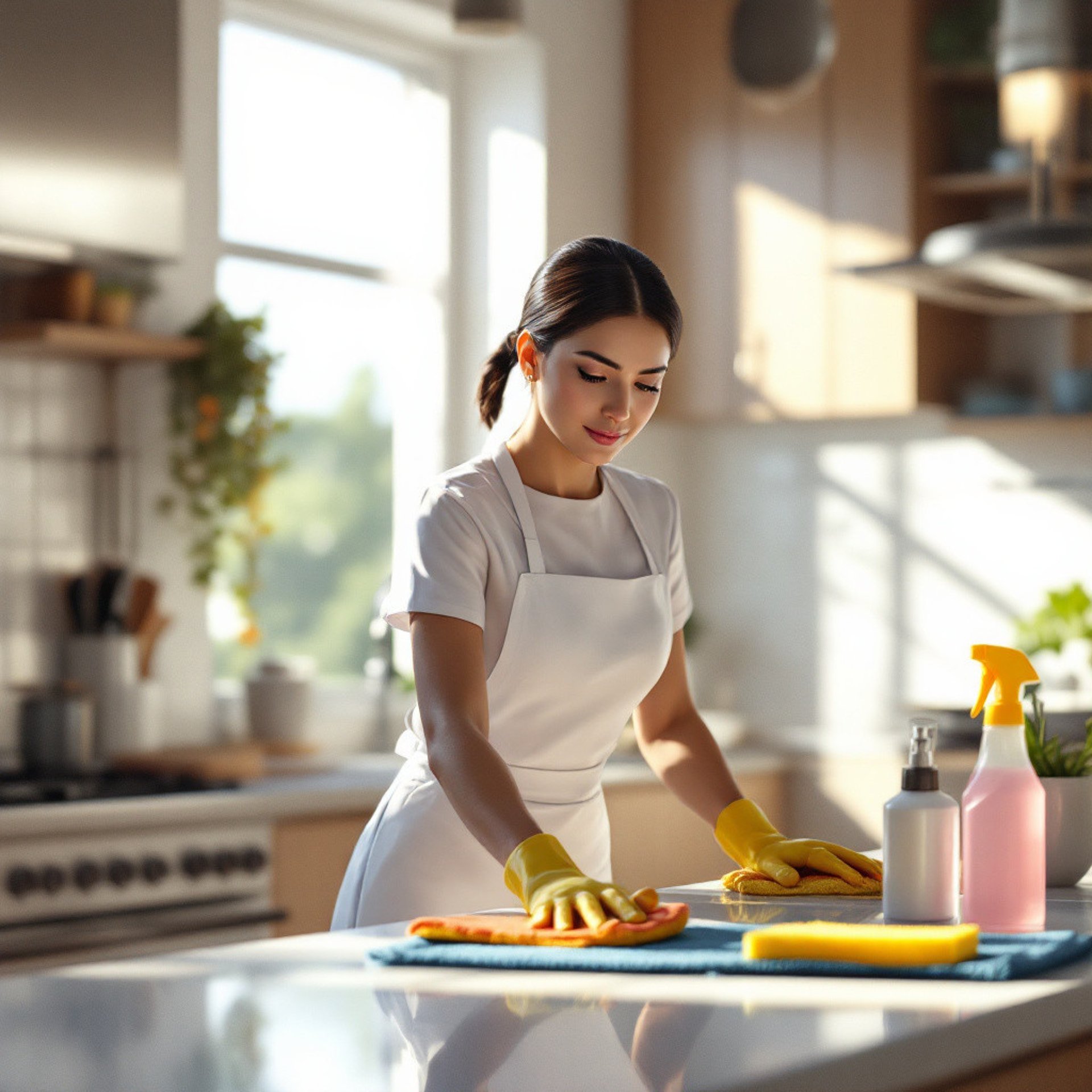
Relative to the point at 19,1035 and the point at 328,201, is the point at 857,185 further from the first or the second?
the point at 19,1035

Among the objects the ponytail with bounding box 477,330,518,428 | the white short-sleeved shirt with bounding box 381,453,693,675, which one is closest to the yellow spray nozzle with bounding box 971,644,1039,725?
the white short-sleeved shirt with bounding box 381,453,693,675

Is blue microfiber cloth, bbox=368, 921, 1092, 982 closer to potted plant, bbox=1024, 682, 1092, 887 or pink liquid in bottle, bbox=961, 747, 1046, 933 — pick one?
pink liquid in bottle, bbox=961, 747, 1046, 933

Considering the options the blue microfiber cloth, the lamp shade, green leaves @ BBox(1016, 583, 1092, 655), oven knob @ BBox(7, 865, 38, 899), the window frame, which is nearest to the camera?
the blue microfiber cloth

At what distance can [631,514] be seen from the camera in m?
2.10

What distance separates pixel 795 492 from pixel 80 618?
2173 millimetres

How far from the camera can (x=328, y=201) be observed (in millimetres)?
4492

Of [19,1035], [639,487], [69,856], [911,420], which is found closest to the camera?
[19,1035]

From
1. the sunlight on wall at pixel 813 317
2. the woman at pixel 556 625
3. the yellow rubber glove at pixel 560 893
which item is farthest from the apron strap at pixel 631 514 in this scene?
the sunlight on wall at pixel 813 317

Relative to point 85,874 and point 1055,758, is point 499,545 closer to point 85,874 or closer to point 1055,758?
point 1055,758

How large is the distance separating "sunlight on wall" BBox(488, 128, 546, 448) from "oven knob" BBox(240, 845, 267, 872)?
1.84 metres

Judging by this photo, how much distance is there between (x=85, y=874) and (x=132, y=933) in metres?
0.14

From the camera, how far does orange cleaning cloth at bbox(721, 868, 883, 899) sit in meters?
1.70

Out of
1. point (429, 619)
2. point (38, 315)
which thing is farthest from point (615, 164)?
point (429, 619)

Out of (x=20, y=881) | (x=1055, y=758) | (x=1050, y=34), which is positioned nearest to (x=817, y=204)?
(x=1050, y=34)
